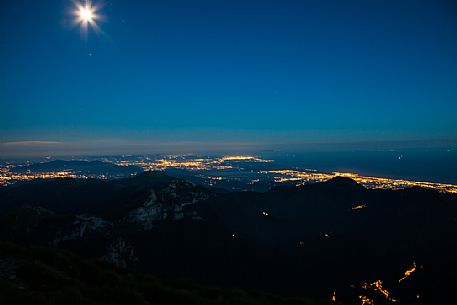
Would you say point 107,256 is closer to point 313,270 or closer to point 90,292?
point 313,270

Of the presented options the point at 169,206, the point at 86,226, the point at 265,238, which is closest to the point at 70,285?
the point at 86,226

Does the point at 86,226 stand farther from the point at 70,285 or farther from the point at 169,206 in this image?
the point at 70,285

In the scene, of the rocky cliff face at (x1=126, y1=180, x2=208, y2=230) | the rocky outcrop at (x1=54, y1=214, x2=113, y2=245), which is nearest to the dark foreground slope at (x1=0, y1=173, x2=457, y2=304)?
the rocky outcrop at (x1=54, y1=214, x2=113, y2=245)

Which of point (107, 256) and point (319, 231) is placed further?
point (319, 231)

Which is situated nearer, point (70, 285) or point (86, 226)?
point (70, 285)

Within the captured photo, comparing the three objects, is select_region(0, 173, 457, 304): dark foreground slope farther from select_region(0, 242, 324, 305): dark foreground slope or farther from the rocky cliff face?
select_region(0, 242, 324, 305): dark foreground slope

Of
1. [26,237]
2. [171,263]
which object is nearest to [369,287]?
[171,263]

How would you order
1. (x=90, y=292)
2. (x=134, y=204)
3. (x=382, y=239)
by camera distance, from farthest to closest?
(x=134, y=204) → (x=382, y=239) → (x=90, y=292)
